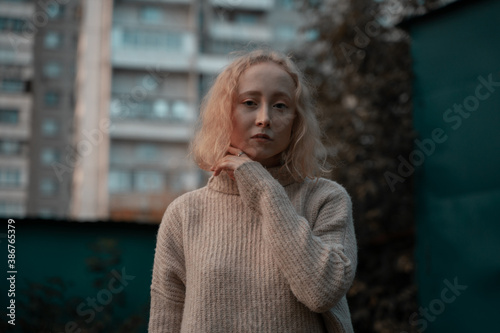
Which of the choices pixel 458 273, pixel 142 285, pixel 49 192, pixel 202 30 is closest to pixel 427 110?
pixel 458 273

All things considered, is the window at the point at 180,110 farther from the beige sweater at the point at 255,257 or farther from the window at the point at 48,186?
the beige sweater at the point at 255,257

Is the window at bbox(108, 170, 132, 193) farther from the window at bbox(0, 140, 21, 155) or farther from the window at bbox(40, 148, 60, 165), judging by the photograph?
the window at bbox(0, 140, 21, 155)

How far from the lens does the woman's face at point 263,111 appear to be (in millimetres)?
1918

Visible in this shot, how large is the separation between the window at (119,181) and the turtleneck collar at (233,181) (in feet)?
103

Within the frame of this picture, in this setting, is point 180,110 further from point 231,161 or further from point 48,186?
point 231,161

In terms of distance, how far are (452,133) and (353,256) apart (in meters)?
2.98

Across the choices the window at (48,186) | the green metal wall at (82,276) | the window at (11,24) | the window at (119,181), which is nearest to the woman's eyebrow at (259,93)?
the green metal wall at (82,276)

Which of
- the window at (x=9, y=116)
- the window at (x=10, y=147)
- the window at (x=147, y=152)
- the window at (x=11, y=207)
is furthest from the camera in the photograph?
the window at (x=10, y=147)

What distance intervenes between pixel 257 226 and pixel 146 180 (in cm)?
3211

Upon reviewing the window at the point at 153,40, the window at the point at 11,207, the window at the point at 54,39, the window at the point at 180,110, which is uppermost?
the window at the point at 153,40

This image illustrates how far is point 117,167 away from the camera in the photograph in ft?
110

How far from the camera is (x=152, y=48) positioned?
34.7 metres

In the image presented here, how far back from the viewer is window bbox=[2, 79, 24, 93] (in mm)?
37781

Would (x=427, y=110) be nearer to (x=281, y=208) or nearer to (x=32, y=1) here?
(x=281, y=208)
